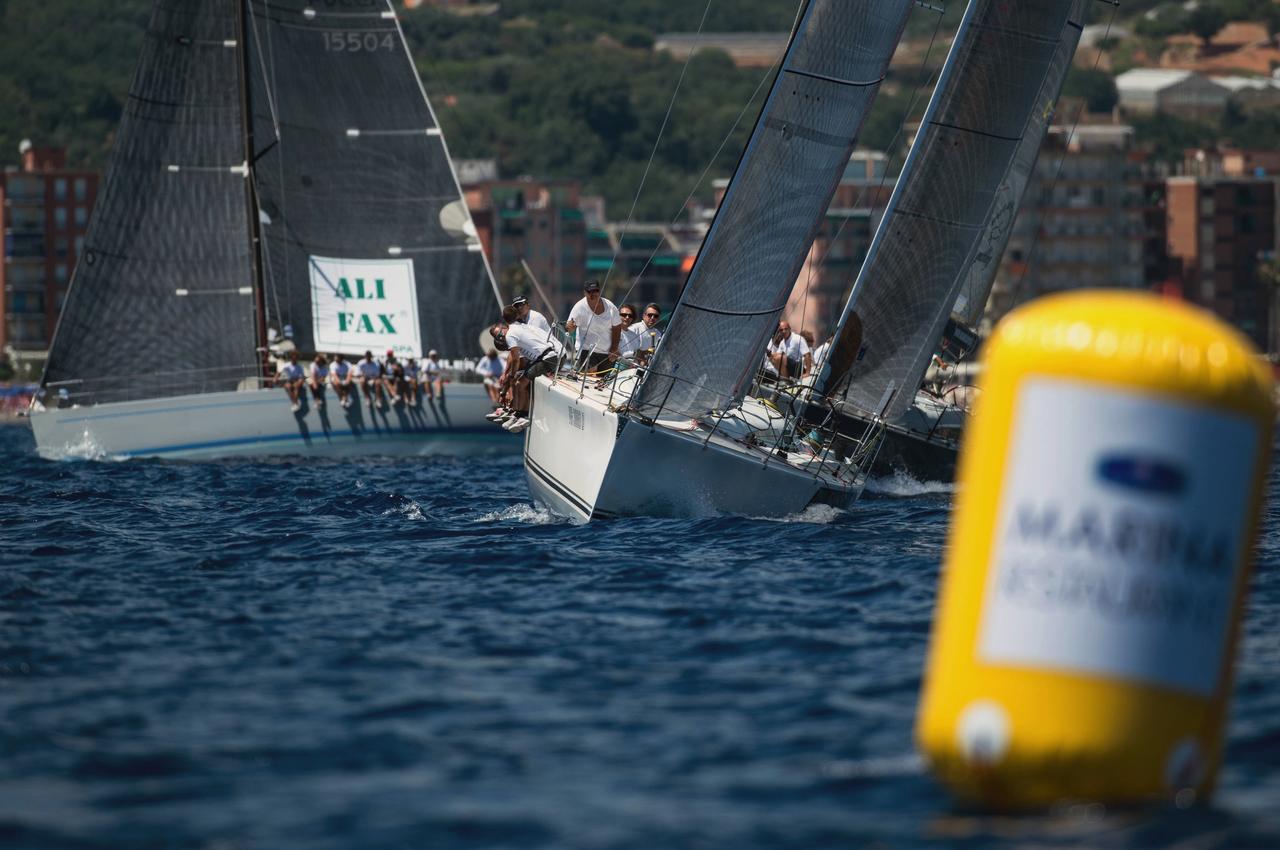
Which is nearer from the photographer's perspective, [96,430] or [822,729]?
[822,729]

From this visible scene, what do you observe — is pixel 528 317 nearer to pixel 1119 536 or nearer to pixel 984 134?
pixel 984 134

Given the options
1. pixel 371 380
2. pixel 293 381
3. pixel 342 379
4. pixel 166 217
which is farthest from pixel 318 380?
pixel 166 217

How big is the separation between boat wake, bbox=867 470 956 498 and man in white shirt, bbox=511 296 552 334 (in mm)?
3952

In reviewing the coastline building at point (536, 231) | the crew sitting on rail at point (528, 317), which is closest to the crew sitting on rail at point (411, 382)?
the crew sitting on rail at point (528, 317)

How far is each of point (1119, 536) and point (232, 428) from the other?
25.8 m

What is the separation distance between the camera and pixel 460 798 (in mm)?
9117

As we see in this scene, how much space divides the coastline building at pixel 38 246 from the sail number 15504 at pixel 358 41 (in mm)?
85522

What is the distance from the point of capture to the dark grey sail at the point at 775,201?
18.9 m

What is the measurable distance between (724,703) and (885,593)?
13.8 feet

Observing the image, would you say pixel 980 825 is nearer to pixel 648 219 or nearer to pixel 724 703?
pixel 724 703

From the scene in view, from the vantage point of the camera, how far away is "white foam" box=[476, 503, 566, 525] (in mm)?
20044

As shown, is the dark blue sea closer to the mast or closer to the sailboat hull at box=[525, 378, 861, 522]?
the sailboat hull at box=[525, 378, 861, 522]

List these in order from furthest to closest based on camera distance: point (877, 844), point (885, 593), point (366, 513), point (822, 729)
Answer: point (366, 513) < point (885, 593) < point (822, 729) < point (877, 844)

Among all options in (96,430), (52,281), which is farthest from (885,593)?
(52,281)
